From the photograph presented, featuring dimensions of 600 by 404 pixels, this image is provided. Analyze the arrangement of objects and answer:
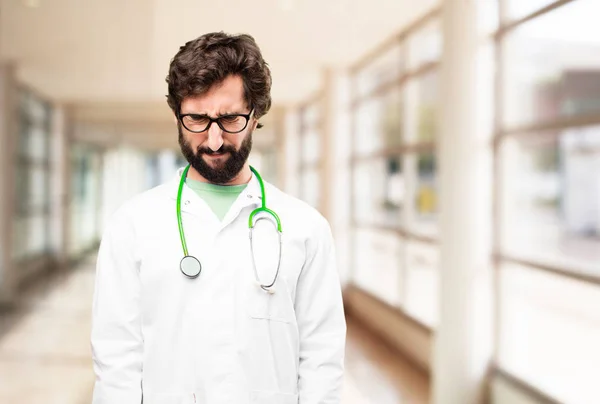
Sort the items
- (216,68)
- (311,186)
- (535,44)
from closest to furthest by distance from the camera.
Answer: (216,68) → (535,44) → (311,186)

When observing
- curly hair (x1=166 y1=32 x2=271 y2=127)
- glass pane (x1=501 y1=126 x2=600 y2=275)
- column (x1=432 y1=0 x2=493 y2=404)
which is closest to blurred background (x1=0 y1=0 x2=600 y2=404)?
column (x1=432 y1=0 x2=493 y2=404)

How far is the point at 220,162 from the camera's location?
144 cm

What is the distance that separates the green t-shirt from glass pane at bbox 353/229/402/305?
484 centimetres

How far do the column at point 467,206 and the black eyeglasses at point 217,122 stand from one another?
269 centimetres

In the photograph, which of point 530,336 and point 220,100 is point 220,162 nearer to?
point 220,100

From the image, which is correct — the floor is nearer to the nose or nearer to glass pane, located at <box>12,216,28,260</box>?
glass pane, located at <box>12,216,28,260</box>

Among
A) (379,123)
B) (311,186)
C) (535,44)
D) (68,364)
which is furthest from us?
(311,186)

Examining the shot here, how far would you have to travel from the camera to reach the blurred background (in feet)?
12.7

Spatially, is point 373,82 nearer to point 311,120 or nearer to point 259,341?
point 311,120

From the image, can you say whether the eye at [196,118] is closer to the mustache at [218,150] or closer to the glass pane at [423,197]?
the mustache at [218,150]

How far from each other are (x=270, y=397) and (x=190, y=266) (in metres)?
0.35

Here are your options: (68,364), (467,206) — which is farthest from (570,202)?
(68,364)

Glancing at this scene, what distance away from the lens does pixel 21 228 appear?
9656 mm

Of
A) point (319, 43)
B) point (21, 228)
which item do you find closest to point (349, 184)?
point (319, 43)
